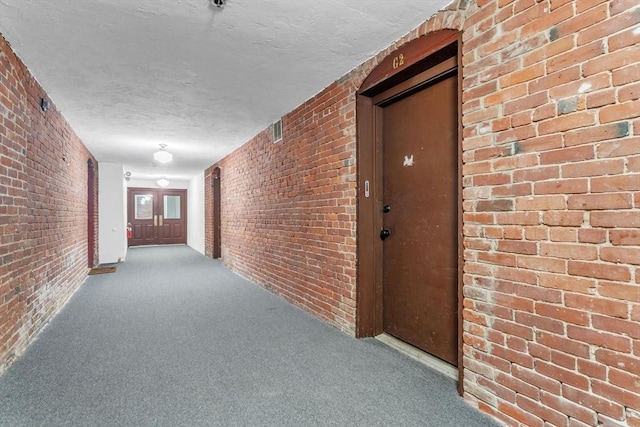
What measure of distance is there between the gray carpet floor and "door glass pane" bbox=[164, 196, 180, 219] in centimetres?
903

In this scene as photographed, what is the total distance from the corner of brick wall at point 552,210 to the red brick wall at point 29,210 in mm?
3280

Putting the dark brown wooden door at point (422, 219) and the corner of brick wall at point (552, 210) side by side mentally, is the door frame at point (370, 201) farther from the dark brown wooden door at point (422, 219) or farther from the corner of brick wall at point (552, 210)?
the corner of brick wall at point (552, 210)

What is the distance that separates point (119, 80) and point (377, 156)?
8.46 feet

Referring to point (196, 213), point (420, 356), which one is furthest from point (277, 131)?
point (196, 213)

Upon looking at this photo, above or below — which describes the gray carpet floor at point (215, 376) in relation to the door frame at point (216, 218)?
below

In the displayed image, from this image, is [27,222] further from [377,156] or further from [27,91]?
[377,156]

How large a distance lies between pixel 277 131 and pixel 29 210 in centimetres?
285

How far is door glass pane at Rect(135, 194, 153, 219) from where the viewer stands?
38.7 ft

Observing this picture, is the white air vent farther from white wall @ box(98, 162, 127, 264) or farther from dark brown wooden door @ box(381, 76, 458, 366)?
white wall @ box(98, 162, 127, 264)

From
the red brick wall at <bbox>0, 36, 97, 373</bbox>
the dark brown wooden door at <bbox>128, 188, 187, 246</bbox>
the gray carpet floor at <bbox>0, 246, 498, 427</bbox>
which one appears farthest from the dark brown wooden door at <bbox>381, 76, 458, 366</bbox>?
the dark brown wooden door at <bbox>128, 188, 187, 246</bbox>

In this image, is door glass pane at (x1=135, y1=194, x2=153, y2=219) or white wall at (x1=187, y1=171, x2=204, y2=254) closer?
white wall at (x1=187, y1=171, x2=204, y2=254)

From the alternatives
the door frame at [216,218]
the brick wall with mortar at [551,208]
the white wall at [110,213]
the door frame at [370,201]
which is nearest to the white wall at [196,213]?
the door frame at [216,218]

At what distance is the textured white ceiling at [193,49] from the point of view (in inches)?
79.7

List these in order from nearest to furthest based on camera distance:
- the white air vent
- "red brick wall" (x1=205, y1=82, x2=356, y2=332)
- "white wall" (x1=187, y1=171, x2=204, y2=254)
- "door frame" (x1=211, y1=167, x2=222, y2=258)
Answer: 1. "red brick wall" (x1=205, y1=82, x2=356, y2=332)
2. the white air vent
3. "door frame" (x1=211, y1=167, x2=222, y2=258)
4. "white wall" (x1=187, y1=171, x2=204, y2=254)
